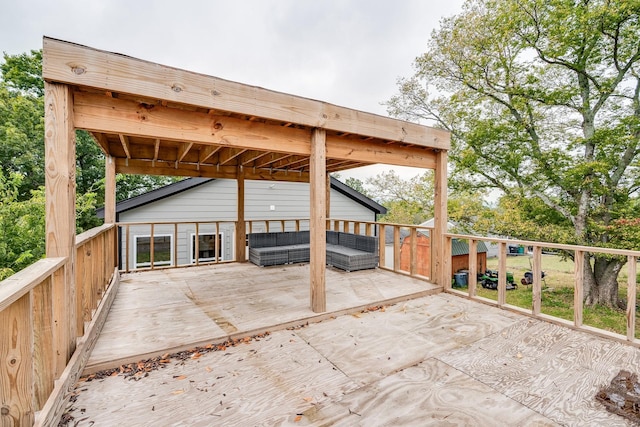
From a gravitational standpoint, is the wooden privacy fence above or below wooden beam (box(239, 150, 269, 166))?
below

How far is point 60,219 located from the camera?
2061 millimetres

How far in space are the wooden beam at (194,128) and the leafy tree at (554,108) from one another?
6982 mm

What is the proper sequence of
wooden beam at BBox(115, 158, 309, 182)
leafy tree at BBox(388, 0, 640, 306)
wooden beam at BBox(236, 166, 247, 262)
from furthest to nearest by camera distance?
1. leafy tree at BBox(388, 0, 640, 306)
2. wooden beam at BBox(236, 166, 247, 262)
3. wooden beam at BBox(115, 158, 309, 182)

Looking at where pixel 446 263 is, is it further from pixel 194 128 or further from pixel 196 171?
→ pixel 196 171

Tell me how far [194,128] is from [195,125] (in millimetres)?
32

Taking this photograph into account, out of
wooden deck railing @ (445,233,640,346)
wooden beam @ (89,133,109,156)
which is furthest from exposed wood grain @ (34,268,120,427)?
wooden deck railing @ (445,233,640,346)

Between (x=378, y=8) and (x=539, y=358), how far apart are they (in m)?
7.94

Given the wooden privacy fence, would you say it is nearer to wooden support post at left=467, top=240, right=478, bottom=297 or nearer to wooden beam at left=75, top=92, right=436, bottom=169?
wooden beam at left=75, top=92, right=436, bottom=169

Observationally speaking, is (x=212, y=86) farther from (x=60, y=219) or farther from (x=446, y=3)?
(x=446, y=3)

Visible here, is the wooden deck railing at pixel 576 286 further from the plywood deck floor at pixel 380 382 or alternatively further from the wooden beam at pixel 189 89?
the wooden beam at pixel 189 89

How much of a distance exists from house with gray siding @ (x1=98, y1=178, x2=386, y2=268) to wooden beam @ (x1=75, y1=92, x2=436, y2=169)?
12.6ft

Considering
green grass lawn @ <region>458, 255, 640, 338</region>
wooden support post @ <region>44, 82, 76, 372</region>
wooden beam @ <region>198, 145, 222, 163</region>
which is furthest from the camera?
green grass lawn @ <region>458, 255, 640, 338</region>

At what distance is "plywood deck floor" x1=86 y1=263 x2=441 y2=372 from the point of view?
2654 millimetres

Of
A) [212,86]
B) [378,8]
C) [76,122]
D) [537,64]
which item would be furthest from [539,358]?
[537,64]
